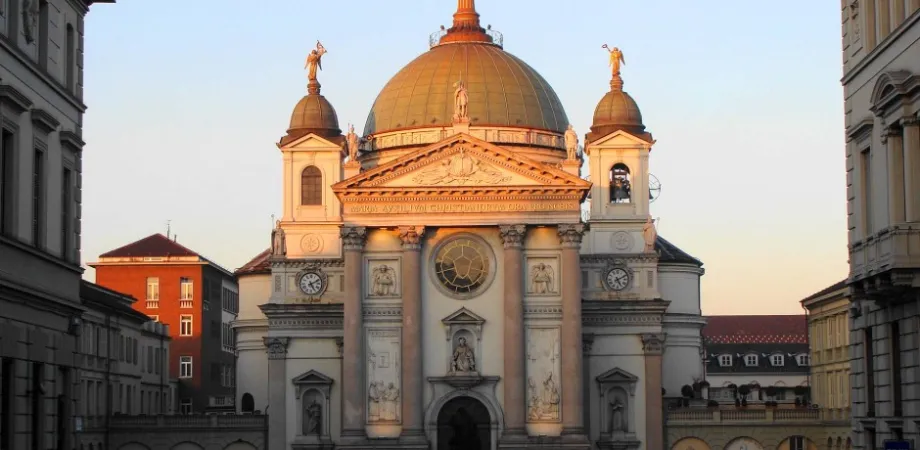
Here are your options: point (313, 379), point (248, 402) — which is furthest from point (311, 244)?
point (248, 402)

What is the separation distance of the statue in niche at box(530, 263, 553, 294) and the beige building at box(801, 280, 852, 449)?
1713 centimetres

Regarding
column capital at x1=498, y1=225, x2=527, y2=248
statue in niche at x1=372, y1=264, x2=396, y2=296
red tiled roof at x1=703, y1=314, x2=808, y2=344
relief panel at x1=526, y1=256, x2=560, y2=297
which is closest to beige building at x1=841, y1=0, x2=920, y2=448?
column capital at x1=498, y1=225, x2=527, y2=248

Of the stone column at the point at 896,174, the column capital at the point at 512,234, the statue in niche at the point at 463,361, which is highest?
the column capital at the point at 512,234

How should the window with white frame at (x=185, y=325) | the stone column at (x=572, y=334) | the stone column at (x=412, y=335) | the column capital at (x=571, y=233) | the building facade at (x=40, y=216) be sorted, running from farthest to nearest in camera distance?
1. the window with white frame at (x=185, y=325)
2. the column capital at (x=571, y=233)
3. the stone column at (x=412, y=335)
4. the stone column at (x=572, y=334)
5. the building facade at (x=40, y=216)

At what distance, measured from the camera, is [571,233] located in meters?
76.8

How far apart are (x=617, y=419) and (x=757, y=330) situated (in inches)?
3211

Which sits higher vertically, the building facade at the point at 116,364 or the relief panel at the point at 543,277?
the relief panel at the point at 543,277

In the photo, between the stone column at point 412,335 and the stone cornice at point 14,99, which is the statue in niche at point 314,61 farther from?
the stone cornice at point 14,99

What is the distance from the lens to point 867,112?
39.3m

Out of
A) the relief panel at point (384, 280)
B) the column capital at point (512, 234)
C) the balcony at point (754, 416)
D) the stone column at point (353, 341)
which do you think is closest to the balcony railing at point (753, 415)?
the balcony at point (754, 416)

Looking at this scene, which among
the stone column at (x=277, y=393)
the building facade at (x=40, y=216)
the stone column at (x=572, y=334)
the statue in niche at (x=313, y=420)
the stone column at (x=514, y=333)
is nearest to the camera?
the building facade at (x=40, y=216)

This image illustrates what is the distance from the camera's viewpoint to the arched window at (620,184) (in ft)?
286

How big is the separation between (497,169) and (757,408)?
752 inches

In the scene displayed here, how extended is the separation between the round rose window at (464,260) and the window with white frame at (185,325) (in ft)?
165
